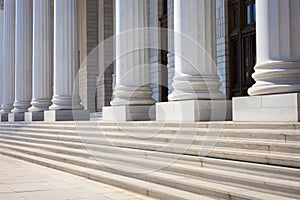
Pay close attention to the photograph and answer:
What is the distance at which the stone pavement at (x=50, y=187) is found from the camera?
9.07m

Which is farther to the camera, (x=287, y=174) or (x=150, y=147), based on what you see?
(x=150, y=147)

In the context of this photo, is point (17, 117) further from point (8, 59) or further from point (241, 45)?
point (241, 45)

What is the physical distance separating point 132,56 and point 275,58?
21.3 feet

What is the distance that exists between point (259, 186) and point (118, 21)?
911cm

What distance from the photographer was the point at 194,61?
1159 centimetres

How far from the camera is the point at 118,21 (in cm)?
1501

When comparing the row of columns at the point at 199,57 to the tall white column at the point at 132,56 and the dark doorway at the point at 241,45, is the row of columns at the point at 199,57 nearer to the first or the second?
the tall white column at the point at 132,56

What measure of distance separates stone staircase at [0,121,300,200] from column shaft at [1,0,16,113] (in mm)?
14292

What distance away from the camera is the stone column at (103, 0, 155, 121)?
1451 centimetres

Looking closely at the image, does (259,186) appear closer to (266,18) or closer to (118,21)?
(266,18)

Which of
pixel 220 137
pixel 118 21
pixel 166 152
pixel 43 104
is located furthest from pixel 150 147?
pixel 43 104

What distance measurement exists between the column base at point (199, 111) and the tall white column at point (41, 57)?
38.1ft

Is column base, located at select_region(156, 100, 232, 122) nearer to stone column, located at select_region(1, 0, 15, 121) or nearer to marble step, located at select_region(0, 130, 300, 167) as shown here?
marble step, located at select_region(0, 130, 300, 167)

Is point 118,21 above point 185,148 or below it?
above
